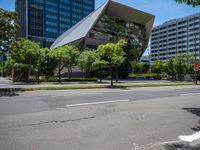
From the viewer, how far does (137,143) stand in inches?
203

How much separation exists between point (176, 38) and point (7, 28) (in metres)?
133

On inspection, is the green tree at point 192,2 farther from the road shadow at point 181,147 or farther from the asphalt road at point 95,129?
the road shadow at point 181,147

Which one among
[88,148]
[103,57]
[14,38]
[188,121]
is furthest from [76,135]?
[103,57]

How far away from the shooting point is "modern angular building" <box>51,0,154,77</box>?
5747 centimetres

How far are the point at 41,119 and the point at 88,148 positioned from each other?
3.12m

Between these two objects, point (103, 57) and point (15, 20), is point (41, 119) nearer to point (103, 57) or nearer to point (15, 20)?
point (15, 20)

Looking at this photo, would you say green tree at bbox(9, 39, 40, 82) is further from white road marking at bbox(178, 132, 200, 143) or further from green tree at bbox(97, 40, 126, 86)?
white road marking at bbox(178, 132, 200, 143)

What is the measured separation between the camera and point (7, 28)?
17750mm

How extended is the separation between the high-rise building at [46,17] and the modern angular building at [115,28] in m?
54.4

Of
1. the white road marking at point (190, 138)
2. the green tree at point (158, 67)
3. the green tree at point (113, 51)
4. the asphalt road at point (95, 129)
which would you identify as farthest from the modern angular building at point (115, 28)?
the white road marking at point (190, 138)

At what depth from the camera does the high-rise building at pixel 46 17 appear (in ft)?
372

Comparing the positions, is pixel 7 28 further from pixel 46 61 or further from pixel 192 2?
pixel 46 61

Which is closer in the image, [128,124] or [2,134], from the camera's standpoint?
[2,134]

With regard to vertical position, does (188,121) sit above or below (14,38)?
below
